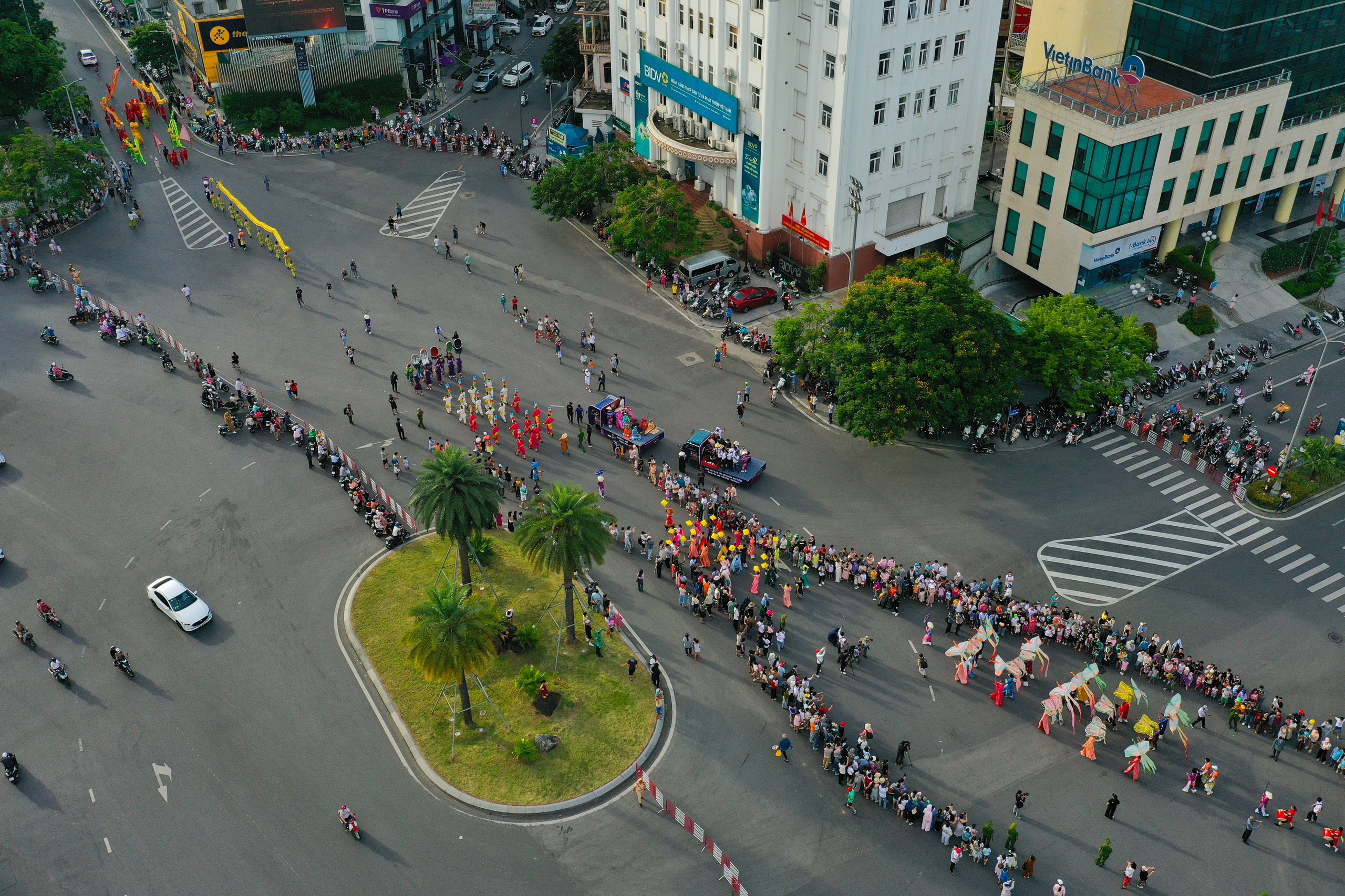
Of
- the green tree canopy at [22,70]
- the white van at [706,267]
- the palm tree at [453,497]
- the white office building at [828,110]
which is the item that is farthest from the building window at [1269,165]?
the green tree canopy at [22,70]

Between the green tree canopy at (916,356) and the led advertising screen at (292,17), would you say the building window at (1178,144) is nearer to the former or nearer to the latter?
the green tree canopy at (916,356)

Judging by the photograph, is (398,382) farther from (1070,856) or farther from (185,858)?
(1070,856)

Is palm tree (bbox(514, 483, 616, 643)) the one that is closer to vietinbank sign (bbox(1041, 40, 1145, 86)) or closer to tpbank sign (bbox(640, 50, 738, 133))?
tpbank sign (bbox(640, 50, 738, 133))

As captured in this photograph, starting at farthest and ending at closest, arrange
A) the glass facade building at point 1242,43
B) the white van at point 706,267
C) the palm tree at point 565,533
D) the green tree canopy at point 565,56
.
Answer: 1. the green tree canopy at point 565,56
2. the white van at point 706,267
3. the glass facade building at point 1242,43
4. the palm tree at point 565,533

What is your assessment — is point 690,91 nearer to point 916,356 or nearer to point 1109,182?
point 1109,182

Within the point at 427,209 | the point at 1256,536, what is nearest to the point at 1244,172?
the point at 1256,536
